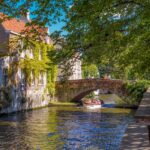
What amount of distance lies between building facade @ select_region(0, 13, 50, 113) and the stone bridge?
10.5 ft

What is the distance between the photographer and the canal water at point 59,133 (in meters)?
18.2

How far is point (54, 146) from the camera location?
59.1ft

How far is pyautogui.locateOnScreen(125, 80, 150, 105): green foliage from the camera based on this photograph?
40.9m

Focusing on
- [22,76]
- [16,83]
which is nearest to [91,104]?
[22,76]

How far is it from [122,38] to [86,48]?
70.5 inches

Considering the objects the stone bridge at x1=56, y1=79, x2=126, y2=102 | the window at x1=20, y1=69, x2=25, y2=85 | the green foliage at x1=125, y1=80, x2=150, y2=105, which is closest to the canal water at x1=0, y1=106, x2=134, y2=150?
the window at x1=20, y1=69, x2=25, y2=85

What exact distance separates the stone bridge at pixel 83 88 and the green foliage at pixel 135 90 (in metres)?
1.03

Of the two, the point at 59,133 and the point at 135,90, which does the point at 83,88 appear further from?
the point at 59,133

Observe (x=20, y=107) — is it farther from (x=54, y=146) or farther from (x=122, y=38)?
(x=122, y=38)

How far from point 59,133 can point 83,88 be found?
76.1ft

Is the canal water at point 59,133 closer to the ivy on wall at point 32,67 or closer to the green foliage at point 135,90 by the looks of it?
the ivy on wall at point 32,67

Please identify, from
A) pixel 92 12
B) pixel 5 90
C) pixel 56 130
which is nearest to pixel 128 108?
pixel 5 90

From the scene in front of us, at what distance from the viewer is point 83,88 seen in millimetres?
45188

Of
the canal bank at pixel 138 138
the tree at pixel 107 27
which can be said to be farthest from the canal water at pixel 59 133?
the tree at pixel 107 27
